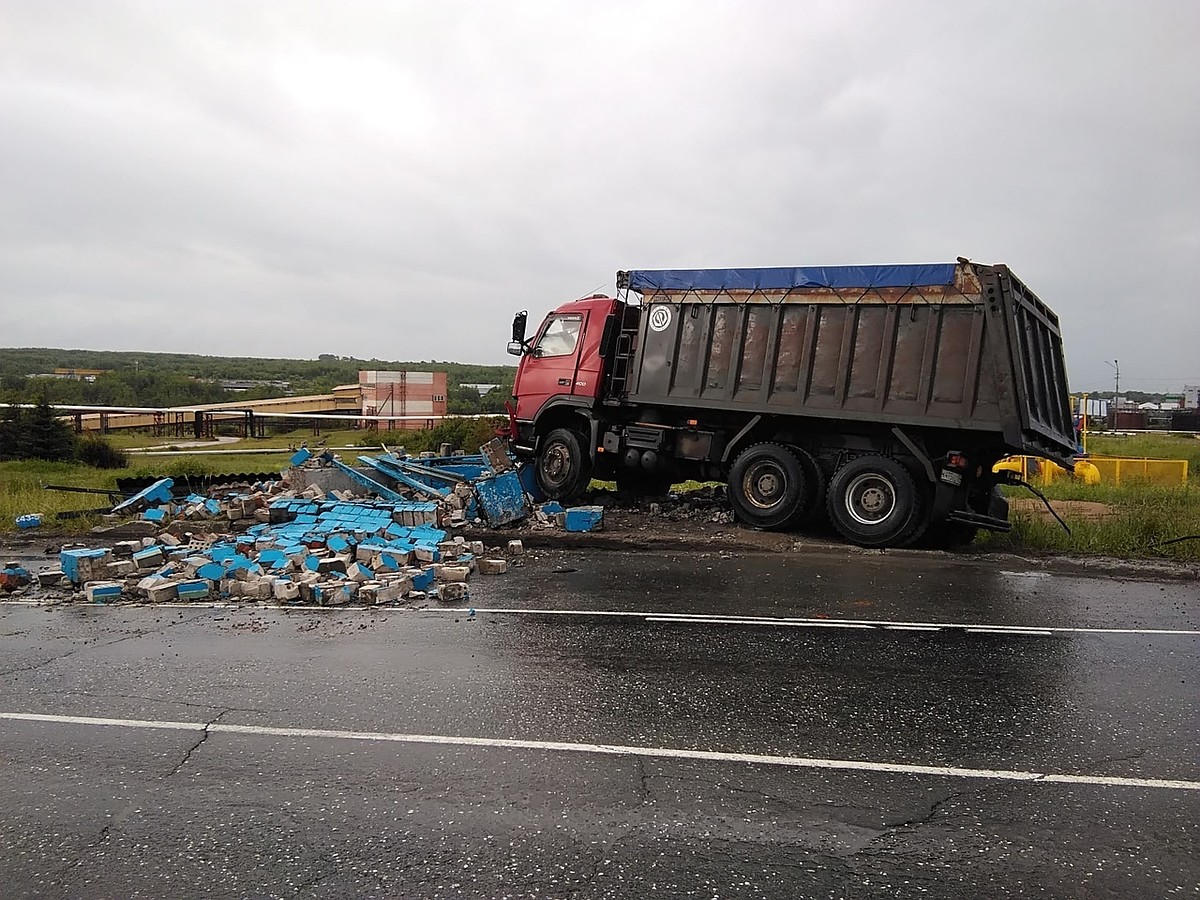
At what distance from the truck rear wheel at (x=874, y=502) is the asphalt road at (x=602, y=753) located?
10.9ft

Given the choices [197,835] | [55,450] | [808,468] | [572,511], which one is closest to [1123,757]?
[197,835]

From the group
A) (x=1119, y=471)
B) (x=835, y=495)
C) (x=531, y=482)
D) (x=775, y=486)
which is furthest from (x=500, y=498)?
(x=1119, y=471)

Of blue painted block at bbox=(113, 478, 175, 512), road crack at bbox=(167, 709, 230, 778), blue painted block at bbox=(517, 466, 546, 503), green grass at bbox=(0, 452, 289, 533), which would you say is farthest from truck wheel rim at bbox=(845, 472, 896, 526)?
green grass at bbox=(0, 452, 289, 533)

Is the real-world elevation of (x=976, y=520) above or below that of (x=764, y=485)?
below

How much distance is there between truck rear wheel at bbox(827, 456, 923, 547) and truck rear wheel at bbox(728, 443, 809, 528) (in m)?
0.48

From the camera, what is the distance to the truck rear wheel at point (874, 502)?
434 inches

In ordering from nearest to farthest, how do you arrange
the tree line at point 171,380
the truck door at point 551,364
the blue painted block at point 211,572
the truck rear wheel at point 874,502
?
the blue painted block at point 211,572 → the truck rear wheel at point 874,502 → the truck door at point 551,364 → the tree line at point 171,380

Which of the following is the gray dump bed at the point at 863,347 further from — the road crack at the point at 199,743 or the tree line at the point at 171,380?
the tree line at the point at 171,380

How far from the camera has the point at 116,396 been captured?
4938 cm

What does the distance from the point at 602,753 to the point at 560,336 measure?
10.4m

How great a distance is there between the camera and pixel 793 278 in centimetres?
1172

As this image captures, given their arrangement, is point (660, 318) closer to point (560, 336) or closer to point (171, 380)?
point (560, 336)

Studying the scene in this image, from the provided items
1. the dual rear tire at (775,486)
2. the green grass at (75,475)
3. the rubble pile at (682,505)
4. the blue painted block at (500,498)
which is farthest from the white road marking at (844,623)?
the green grass at (75,475)

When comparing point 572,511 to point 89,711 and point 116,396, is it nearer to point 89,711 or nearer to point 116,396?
point 89,711
